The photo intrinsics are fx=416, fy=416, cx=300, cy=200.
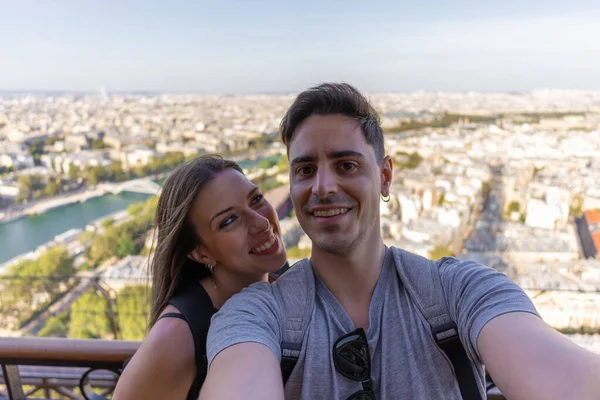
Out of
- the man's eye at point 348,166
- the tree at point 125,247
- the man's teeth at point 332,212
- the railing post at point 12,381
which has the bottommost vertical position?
the tree at point 125,247

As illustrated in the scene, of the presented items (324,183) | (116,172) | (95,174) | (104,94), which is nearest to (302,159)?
(324,183)

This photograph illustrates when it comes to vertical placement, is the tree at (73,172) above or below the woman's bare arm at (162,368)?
below

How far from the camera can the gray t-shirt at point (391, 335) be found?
1.77ft

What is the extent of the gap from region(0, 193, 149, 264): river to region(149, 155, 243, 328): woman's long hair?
1226 centimetres

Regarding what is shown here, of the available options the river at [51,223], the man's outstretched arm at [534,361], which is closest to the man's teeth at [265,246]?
the man's outstretched arm at [534,361]

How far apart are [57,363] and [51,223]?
13.9 metres

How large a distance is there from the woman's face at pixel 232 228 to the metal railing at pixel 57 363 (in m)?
0.25

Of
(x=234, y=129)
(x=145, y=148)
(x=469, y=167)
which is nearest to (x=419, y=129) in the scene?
(x=469, y=167)

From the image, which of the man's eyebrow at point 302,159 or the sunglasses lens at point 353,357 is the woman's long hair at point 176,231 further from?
the sunglasses lens at point 353,357

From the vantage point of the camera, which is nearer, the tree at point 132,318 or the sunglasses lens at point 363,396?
the sunglasses lens at point 363,396

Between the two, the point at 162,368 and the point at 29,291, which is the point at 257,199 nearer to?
the point at 162,368

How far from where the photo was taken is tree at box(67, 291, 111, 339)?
534 centimetres

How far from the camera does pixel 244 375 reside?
1.61 feet

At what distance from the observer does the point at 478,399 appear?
56 centimetres
